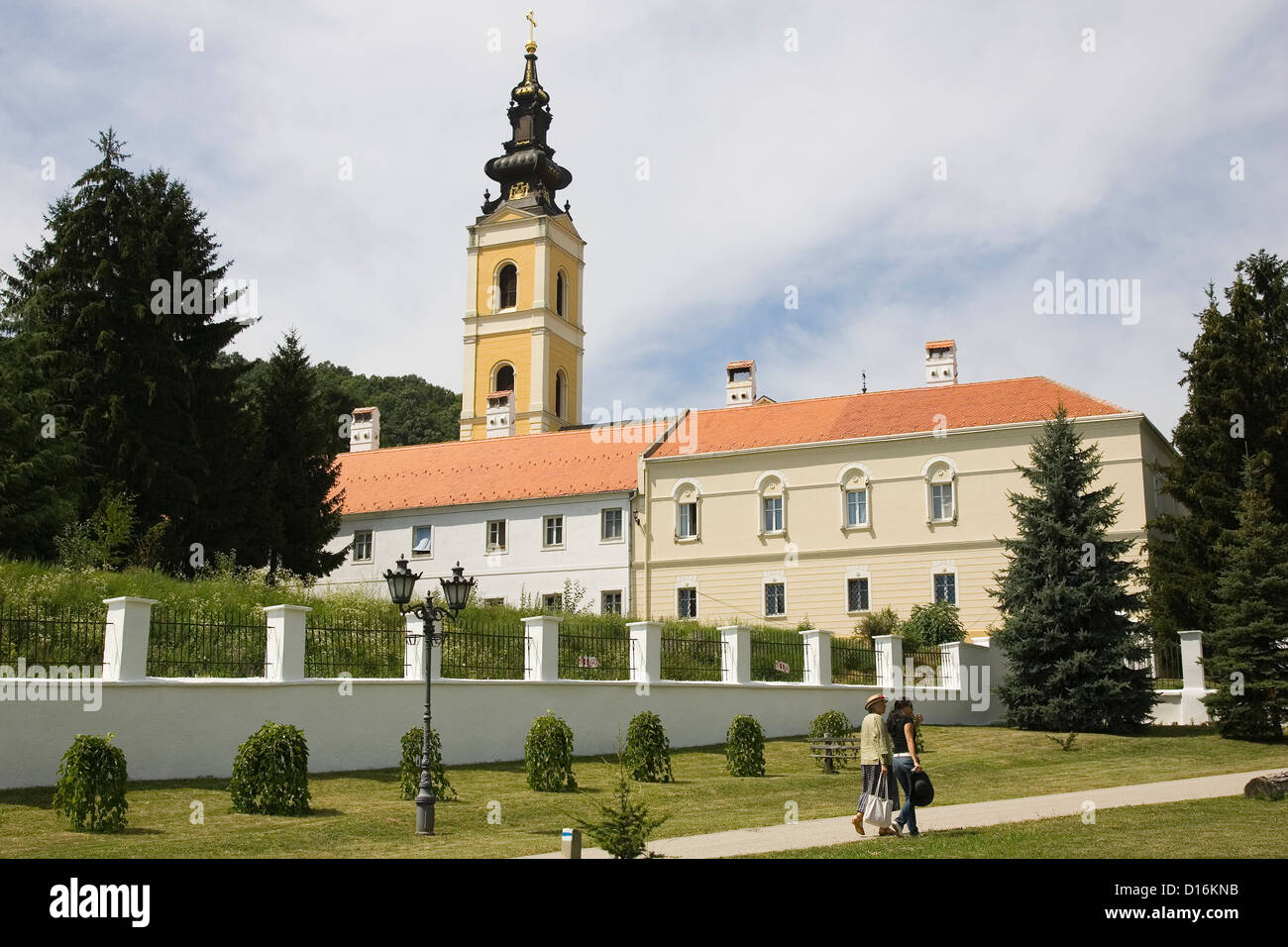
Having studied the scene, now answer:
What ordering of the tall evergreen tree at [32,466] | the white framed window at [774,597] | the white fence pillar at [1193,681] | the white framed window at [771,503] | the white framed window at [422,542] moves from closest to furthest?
1. the tall evergreen tree at [32,466]
2. the white fence pillar at [1193,681]
3. the white framed window at [774,597]
4. the white framed window at [771,503]
5. the white framed window at [422,542]

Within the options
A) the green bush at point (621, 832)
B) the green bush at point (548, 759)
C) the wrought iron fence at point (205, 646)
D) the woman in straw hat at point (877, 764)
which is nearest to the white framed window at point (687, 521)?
the wrought iron fence at point (205, 646)

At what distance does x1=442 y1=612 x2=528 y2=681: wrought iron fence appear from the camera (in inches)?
855

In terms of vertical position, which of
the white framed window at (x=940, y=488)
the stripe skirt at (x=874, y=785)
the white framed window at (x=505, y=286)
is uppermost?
the white framed window at (x=505, y=286)

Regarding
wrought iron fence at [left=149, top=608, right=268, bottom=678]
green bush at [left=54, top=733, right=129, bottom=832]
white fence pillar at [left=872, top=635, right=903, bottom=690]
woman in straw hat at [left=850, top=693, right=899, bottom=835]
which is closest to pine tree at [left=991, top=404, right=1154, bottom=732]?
white fence pillar at [left=872, top=635, right=903, bottom=690]

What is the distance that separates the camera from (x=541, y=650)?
22.2m

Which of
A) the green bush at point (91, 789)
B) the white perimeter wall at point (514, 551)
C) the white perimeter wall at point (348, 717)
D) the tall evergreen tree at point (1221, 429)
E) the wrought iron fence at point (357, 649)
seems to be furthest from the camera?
the white perimeter wall at point (514, 551)

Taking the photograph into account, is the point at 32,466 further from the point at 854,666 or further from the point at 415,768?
the point at 854,666

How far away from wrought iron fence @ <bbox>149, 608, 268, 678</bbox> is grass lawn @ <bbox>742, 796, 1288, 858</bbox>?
10.6 metres

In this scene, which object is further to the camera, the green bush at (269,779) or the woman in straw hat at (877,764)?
the green bush at (269,779)

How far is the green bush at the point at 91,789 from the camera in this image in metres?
13.8

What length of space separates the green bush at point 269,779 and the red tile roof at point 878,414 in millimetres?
29981

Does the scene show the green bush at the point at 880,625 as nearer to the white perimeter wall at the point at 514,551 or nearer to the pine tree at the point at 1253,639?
the white perimeter wall at the point at 514,551

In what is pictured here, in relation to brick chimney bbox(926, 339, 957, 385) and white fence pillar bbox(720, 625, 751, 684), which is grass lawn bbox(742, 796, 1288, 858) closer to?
white fence pillar bbox(720, 625, 751, 684)
